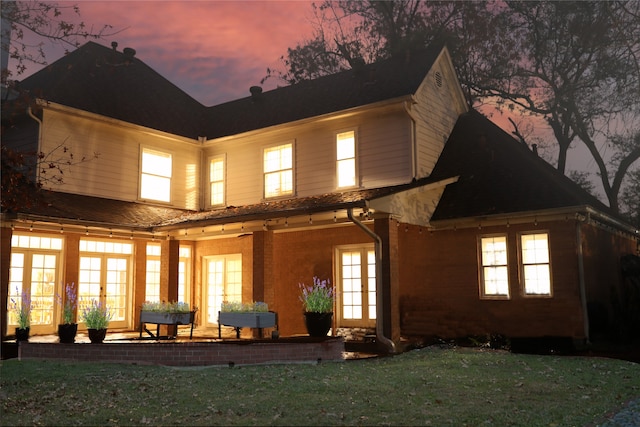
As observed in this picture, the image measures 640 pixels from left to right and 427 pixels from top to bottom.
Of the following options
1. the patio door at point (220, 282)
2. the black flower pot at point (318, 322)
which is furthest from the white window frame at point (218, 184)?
the black flower pot at point (318, 322)

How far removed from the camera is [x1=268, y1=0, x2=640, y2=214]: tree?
Result: 2355cm

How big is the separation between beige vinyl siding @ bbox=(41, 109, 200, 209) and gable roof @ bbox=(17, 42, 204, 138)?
0.40m

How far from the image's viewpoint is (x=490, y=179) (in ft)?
48.9

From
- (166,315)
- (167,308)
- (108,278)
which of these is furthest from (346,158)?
(108,278)

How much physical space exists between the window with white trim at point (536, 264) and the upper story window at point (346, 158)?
462cm

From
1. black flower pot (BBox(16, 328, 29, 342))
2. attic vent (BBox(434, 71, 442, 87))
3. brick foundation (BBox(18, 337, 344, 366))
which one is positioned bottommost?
brick foundation (BBox(18, 337, 344, 366))

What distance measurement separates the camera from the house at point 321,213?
13289 mm

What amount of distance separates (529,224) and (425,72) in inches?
199

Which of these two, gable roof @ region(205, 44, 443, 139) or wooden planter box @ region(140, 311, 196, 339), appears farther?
gable roof @ region(205, 44, 443, 139)

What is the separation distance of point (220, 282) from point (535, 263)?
8.76m

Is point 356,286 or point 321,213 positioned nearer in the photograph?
point 321,213

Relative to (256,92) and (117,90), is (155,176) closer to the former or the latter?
(117,90)

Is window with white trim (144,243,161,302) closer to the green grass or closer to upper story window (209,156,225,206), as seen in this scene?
upper story window (209,156,225,206)

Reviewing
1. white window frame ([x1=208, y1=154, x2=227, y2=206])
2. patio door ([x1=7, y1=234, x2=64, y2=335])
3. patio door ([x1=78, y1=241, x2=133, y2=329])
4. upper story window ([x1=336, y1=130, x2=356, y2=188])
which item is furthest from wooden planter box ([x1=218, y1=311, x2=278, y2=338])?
white window frame ([x1=208, y1=154, x2=227, y2=206])
